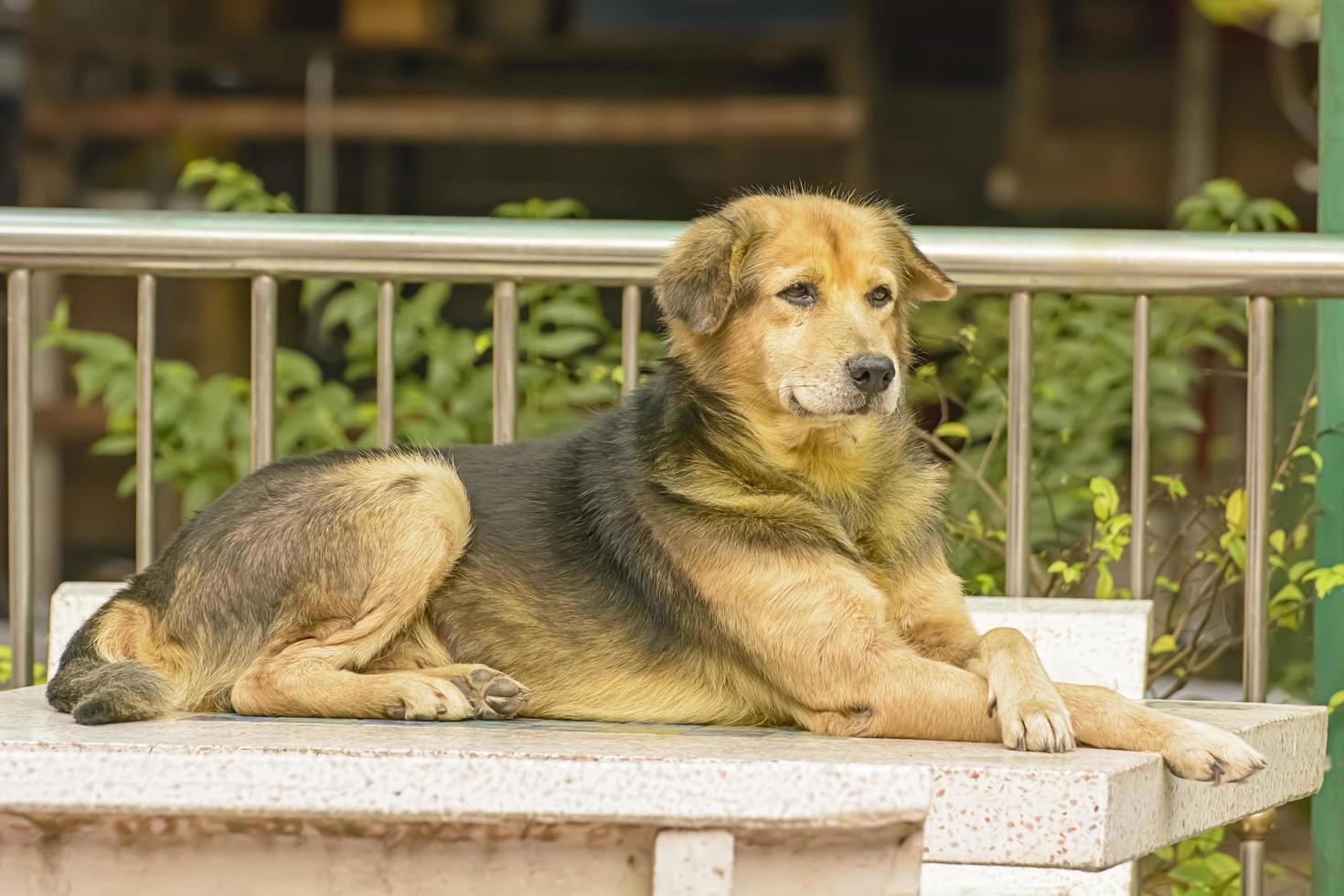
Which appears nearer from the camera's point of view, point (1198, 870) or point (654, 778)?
point (654, 778)

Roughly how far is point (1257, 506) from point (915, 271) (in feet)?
3.19

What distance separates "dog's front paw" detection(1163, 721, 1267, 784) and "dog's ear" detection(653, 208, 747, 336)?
1.13 meters

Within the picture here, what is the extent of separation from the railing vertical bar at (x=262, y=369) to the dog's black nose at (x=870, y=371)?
1.49 m

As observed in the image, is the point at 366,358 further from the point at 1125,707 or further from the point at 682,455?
the point at 1125,707

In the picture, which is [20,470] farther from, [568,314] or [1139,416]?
[1139,416]

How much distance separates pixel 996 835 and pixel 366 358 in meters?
3.06

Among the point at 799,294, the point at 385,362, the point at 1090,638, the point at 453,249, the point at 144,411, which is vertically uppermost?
the point at 453,249

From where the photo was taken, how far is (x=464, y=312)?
731 cm

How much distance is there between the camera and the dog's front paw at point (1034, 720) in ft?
8.54

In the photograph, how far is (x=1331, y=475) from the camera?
3834 millimetres

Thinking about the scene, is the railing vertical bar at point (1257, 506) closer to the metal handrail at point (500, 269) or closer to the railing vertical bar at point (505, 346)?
the metal handrail at point (500, 269)

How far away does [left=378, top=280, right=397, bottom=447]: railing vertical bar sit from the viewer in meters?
3.95

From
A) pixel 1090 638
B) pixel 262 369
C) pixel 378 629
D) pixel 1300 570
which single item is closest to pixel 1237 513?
pixel 1300 570

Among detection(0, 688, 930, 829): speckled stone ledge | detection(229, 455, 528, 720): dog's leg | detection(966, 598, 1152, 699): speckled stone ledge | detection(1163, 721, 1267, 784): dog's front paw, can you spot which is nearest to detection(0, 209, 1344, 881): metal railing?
detection(966, 598, 1152, 699): speckled stone ledge
